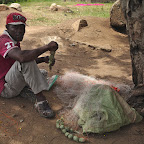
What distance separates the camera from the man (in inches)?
99.1

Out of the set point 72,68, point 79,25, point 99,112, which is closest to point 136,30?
point 99,112

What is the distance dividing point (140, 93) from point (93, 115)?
87cm

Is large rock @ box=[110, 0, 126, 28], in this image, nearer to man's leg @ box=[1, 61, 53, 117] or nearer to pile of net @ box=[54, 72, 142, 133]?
pile of net @ box=[54, 72, 142, 133]

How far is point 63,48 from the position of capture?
6.36 m

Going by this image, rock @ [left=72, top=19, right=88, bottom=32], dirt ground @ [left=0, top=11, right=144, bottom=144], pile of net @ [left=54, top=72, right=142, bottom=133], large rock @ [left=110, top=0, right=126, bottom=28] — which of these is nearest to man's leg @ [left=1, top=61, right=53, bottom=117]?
dirt ground @ [left=0, top=11, right=144, bottom=144]

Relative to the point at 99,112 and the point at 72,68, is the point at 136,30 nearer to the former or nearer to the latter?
the point at 99,112

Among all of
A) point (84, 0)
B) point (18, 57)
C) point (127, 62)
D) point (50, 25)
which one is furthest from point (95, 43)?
Answer: point (84, 0)

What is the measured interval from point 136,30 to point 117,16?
18.7 feet

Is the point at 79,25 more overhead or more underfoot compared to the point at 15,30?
more underfoot

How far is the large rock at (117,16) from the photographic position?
8008mm

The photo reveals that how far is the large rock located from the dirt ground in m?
0.33

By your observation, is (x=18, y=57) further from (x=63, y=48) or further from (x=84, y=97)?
(x=63, y=48)

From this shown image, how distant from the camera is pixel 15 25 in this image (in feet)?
9.08

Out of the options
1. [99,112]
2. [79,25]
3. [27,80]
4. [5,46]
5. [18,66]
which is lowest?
[79,25]
